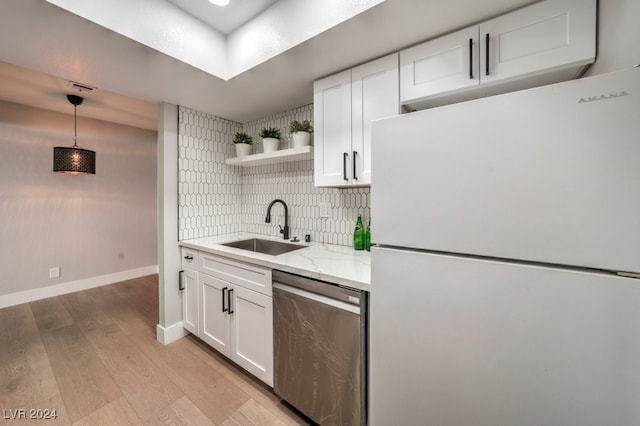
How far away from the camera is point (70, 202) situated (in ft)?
11.2

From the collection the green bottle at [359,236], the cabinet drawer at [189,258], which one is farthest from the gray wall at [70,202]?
the green bottle at [359,236]

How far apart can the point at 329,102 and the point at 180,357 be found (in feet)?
7.66

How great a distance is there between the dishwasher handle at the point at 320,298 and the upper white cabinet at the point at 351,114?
0.74 metres

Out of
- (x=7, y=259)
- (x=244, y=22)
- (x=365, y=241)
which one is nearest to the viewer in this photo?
(x=244, y=22)

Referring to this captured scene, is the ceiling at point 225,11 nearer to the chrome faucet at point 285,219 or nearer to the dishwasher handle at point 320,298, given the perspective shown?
the chrome faucet at point 285,219

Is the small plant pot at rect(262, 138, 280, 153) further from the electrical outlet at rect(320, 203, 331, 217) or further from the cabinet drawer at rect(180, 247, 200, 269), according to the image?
the cabinet drawer at rect(180, 247, 200, 269)

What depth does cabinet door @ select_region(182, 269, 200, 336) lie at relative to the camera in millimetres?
2182

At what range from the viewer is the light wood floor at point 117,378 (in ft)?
4.89

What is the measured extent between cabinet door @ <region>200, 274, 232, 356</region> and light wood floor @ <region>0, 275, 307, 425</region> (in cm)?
17

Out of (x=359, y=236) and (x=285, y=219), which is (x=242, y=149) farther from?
(x=359, y=236)

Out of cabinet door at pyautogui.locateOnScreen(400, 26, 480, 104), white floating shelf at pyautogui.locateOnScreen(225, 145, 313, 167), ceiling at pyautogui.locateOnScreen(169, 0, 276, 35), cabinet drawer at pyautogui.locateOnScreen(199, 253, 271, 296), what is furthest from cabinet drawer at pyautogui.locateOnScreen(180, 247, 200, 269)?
cabinet door at pyautogui.locateOnScreen(400, 26, 480, 104)

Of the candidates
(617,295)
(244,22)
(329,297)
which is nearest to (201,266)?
(329,297)

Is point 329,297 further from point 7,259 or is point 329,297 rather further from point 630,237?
point 7,259

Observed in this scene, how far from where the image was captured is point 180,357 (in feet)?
6.72
